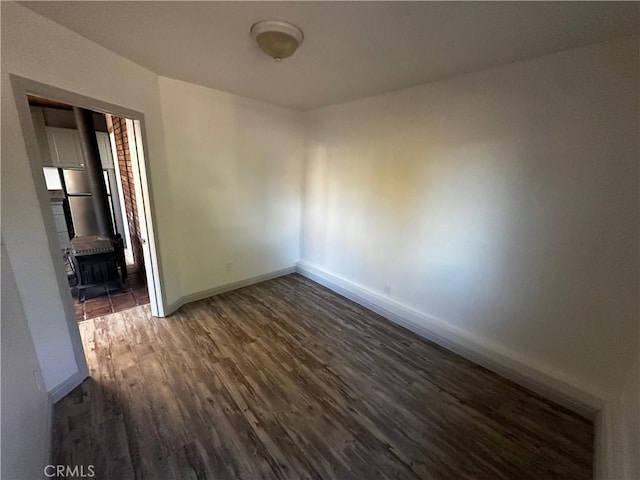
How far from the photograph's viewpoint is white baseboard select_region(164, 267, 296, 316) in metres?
2.98

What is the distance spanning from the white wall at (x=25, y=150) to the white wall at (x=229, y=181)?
0.68 metres

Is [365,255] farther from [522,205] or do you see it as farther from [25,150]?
[25,150]

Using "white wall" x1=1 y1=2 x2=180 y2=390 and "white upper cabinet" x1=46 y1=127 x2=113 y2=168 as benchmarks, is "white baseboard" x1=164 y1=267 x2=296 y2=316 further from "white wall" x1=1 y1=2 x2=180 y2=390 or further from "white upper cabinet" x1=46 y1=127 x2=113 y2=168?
"white upper cabinet" x1=46 y1=127 x2=113 y2=168

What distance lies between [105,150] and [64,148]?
52 centimetres

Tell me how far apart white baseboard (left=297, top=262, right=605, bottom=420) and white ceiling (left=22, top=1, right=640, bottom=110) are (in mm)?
2219

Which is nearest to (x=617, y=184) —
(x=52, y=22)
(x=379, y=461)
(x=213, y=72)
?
(x=379, y=461)

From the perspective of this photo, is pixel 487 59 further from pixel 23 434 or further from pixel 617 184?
pixel 23 434

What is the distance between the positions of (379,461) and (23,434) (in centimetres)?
177

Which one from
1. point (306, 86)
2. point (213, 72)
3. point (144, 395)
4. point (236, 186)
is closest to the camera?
point (144, 395)

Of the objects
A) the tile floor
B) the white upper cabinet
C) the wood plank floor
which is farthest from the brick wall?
the wood plank floor

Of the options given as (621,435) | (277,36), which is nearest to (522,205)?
(621,435)

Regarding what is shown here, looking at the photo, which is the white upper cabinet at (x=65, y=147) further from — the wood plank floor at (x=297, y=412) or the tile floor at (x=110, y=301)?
the wood plank floor at (x=297, y=412)

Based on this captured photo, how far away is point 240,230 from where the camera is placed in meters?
3.47

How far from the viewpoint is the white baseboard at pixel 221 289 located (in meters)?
2.98
